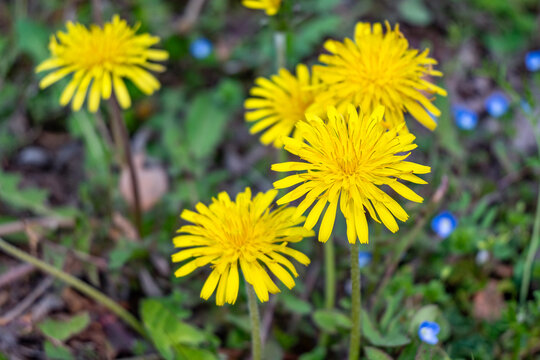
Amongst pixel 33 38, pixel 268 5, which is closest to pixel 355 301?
pixel 268 5

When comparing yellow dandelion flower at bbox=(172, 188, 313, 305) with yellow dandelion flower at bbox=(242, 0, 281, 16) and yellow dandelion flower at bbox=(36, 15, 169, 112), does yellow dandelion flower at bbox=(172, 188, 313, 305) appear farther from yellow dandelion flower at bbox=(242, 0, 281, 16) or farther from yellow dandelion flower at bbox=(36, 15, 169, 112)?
yellow dandelion flower at bbox=(242, 0, 281, 16)

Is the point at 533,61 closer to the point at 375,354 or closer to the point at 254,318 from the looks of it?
the point at 375,354

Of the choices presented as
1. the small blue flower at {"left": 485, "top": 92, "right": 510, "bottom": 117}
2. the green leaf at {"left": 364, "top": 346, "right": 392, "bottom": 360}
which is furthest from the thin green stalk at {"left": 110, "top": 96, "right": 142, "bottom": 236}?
the small blue flower at {"left": 485, "top": 92, "right": 510, "bottom": 117}

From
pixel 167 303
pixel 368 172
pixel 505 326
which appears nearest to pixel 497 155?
pixel 505 326

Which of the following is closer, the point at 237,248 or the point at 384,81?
the point at 237,248

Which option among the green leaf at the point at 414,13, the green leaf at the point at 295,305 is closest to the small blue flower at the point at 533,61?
the green leaf at the point at 414,13

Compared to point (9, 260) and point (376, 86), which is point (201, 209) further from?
point (9, 260)
